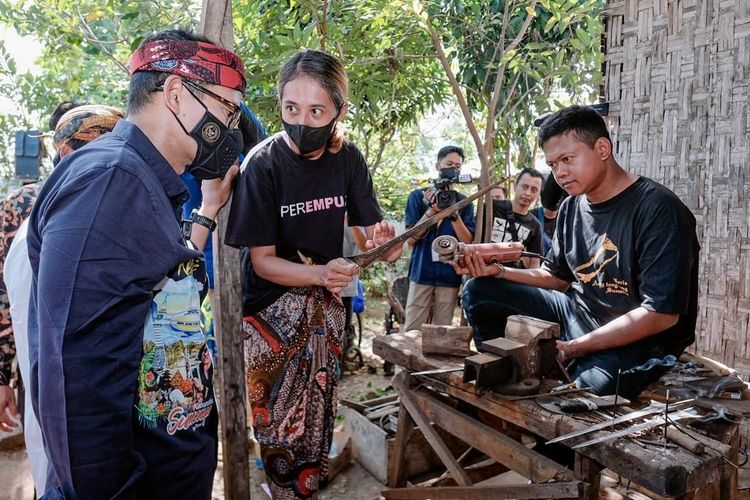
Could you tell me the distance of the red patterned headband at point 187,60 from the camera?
136 cm

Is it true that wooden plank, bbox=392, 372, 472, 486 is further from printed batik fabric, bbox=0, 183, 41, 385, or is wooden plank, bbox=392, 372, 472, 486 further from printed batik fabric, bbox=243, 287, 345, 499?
printed batik fabric, bbox=0, 183, 41, 385

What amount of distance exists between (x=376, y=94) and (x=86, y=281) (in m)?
4.01

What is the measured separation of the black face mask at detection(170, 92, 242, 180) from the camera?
1.41 meters

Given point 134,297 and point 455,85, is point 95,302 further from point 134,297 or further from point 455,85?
point 455,85

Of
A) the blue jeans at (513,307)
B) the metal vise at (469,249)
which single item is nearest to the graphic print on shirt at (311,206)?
the metal vise at (469,249)

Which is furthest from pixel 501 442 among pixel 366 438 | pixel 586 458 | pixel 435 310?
pixel 435 310

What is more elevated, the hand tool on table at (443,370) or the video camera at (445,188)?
the video camera at (445,188)

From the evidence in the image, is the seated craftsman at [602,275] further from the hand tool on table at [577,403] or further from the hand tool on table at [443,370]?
the hand tool on table at [443,370]

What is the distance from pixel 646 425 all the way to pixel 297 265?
1.45 m

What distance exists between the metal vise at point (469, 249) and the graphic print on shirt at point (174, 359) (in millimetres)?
1515

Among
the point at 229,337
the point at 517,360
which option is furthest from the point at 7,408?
the point at 517,360

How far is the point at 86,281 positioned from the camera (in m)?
1.03

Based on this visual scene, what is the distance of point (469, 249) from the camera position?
2.78m

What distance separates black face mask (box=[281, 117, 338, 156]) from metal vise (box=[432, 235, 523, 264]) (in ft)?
2.68
